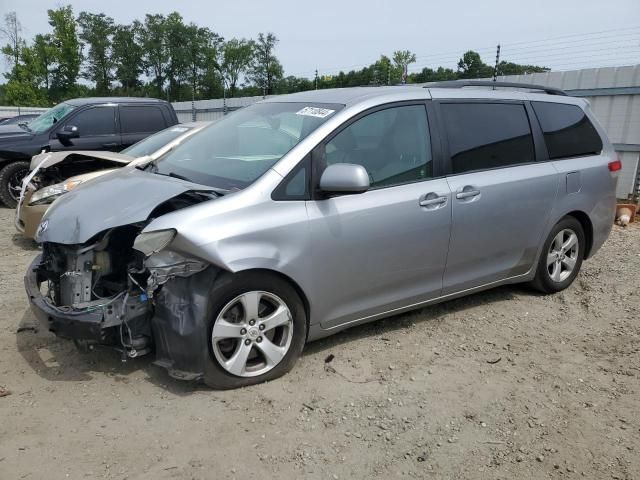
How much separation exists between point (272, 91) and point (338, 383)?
56211 millimetres

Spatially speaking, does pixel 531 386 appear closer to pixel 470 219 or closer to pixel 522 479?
pixel 522 479

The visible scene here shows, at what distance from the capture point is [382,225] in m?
3.59

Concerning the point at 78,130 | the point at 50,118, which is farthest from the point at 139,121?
the point at 50,118

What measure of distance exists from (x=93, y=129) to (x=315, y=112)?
6.87 m

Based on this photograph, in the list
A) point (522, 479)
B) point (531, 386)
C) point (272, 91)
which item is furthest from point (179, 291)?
point (272, 91)

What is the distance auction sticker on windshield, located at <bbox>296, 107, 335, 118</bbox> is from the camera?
3602 mm

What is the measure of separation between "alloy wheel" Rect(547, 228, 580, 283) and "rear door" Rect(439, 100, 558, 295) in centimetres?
33

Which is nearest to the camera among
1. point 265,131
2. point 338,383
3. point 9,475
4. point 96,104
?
point 9,475

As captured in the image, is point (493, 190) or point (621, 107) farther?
point (621, 107)

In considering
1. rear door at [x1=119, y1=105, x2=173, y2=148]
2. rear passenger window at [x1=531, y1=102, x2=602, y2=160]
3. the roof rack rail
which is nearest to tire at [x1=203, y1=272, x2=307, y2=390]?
the roof rack rail

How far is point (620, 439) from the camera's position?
2.88 meters

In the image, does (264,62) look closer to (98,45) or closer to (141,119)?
(98,45)

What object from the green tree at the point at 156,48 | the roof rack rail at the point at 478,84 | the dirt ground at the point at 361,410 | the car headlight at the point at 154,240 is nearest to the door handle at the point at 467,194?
the roof rack rail at the point at 478,84

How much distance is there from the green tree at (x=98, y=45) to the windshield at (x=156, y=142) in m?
55.4
